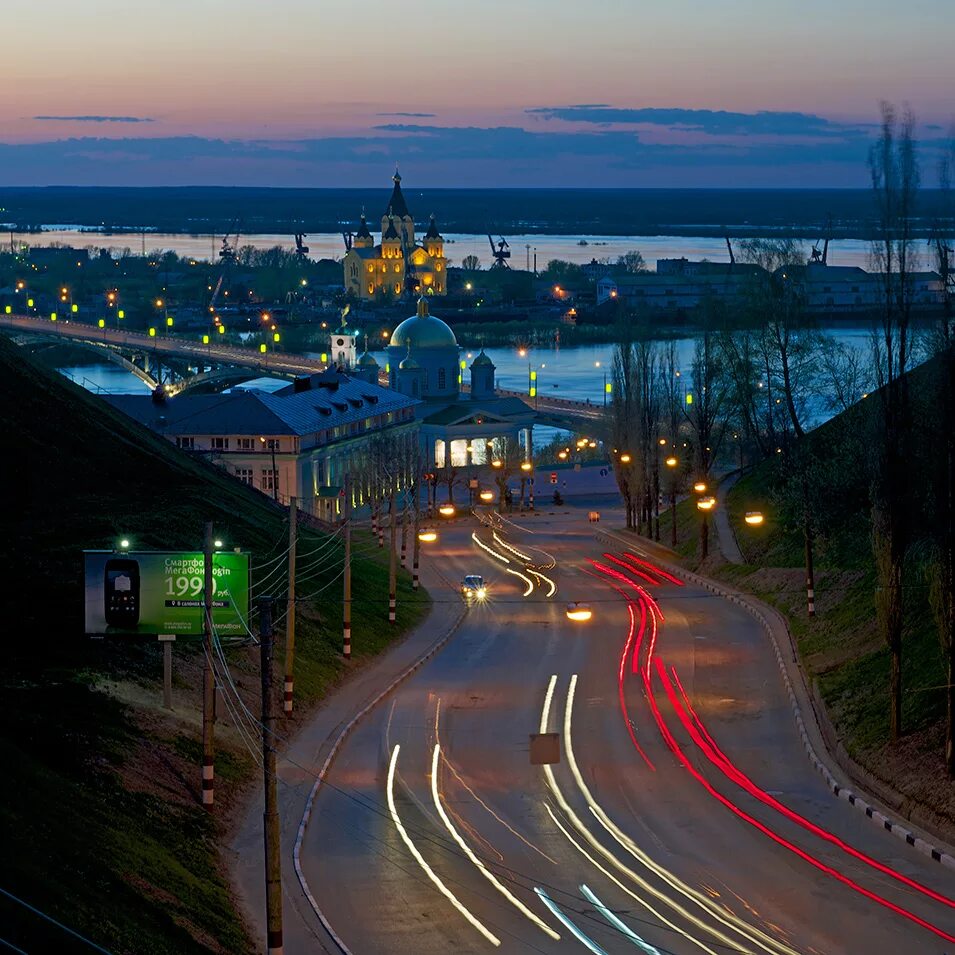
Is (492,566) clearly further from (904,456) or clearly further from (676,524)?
(904,456)

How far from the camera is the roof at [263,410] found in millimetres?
75875

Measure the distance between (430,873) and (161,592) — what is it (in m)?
7.09

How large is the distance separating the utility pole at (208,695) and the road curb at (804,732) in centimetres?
991

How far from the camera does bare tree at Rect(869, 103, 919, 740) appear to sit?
30.5m

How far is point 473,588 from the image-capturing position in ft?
180

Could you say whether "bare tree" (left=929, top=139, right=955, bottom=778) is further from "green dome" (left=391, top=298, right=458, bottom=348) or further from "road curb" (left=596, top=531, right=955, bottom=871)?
"green dome" (left=391, top=298, right=458, bottom=348)

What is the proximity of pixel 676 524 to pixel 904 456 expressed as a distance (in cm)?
3411

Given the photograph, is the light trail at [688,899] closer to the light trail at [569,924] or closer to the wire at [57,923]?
the light trail at [569,924]

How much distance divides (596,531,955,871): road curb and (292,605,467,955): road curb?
766 centimetres

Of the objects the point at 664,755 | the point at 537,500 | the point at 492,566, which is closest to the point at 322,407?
the point at 537,500

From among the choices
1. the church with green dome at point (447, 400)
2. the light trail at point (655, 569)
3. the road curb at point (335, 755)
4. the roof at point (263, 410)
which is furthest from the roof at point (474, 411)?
the road curb at point (335, 755)

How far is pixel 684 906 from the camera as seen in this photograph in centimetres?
2316

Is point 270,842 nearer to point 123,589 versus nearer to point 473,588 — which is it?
point 123,589

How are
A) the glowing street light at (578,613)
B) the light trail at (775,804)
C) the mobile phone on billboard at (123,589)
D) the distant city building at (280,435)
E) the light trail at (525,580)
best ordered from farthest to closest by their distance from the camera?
the distant city building at (280,435), the light trail at (525,580), the glowing street light at (578,613), the mobile phone on billboard at (123,589), the light trail at (775,804)
